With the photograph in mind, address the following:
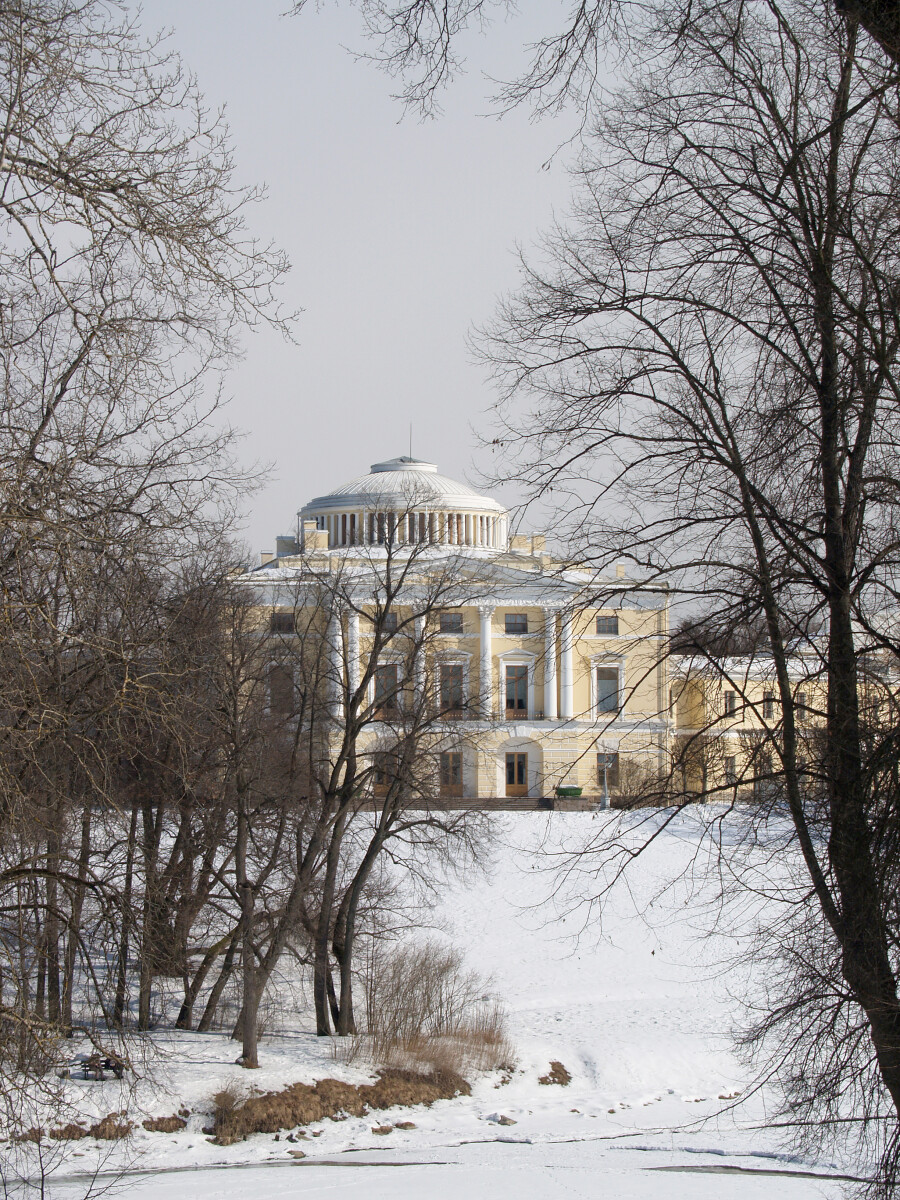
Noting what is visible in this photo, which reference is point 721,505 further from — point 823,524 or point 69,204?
point 69,204

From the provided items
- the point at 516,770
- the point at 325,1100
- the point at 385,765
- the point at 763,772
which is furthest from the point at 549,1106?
the point at 516,770

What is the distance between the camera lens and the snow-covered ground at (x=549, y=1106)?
14875mm

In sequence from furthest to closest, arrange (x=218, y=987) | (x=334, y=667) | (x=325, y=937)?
(x=334, y=667), (x=325, y=937), (x=218, y=987)

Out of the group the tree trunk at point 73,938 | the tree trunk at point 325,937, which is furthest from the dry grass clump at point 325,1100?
the tree trunk at point 73,938

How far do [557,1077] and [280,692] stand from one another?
10777mm

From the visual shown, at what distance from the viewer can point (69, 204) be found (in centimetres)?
592

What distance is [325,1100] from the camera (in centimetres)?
1903

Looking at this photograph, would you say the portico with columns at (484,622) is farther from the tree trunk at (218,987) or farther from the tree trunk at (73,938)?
the tree trunk at (73,938)

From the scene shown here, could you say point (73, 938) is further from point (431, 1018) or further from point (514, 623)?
point (514, 623)

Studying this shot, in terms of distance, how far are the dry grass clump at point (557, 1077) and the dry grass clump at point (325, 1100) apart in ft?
5.32

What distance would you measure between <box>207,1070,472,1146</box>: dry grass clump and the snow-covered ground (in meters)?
0.23

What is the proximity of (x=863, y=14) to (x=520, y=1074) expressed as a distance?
19.6 metres

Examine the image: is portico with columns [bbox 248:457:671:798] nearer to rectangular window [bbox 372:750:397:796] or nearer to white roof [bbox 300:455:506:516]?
white roof [bbox 300:455:506:516]

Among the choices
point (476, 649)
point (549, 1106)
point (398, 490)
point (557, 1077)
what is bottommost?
point (549, 1106)
